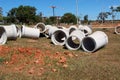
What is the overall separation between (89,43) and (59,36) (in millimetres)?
3978

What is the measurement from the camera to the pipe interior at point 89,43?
15.4m

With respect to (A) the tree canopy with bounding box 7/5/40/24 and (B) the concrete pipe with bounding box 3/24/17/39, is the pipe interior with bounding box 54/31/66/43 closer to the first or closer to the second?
(B) the concrete pipe with bounding box 3/24/17/39

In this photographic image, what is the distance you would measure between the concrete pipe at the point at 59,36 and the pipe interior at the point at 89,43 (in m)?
2.08

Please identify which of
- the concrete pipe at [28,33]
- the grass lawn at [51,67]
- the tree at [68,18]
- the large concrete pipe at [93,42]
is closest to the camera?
the grass lawn at [51,67]

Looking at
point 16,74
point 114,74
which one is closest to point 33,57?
point 16,74

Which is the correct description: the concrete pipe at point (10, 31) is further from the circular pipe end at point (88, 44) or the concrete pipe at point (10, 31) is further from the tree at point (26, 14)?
the tree at point (26, 14)

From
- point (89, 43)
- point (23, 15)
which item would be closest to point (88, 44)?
point (89, 43)

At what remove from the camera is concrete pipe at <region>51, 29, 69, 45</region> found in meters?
18.4

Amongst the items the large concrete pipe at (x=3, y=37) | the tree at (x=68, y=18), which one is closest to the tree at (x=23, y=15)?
the tree at (x=68, y=18)

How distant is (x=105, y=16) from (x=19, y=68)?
3518 inches

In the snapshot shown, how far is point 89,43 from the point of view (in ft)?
53.8

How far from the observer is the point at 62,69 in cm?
991

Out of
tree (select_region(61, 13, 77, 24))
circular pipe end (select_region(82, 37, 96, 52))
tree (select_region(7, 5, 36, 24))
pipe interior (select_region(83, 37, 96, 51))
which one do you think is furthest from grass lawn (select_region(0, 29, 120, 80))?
tree (select_region(61, 13, 77, 24))

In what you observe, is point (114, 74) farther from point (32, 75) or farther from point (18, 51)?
point (18, 51)
